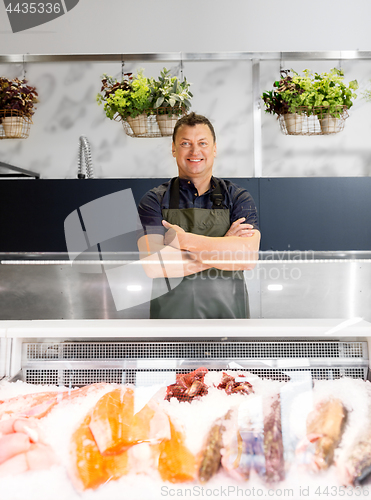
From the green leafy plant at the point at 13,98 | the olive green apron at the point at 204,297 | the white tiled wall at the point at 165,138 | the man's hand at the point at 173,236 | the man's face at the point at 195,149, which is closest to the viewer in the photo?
the olive green apron at the point at 204,297

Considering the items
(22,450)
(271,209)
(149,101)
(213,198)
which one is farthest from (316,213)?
(22,450)

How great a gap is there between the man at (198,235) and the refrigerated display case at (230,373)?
0.28ft

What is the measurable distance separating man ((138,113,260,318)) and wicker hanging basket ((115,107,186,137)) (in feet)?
1.89

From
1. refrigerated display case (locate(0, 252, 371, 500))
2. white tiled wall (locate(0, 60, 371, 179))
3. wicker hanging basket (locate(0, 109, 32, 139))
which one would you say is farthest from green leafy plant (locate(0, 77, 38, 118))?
refrigerated display case (locate(0, 252, 371, 500))

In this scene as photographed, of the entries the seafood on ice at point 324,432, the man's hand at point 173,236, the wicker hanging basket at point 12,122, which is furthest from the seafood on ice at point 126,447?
the wicker hanging basket at point 12,122

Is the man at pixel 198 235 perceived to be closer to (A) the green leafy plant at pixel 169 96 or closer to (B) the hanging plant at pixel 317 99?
(A) the green leafy plant at pixel 169 96

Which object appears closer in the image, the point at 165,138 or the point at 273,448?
the point at 273,448

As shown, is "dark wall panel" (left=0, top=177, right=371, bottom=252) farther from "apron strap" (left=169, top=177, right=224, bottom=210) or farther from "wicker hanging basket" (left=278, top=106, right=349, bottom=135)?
"apron strap" (left=169, top=177, right=224, bottom=210)

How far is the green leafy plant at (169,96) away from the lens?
7.56 ft

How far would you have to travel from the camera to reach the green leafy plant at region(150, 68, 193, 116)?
2305mm

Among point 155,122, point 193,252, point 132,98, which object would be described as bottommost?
point 193,252

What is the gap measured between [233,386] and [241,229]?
72cm

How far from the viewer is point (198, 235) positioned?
1518mm

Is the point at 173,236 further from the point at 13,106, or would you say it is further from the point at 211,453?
the point at 13,106
